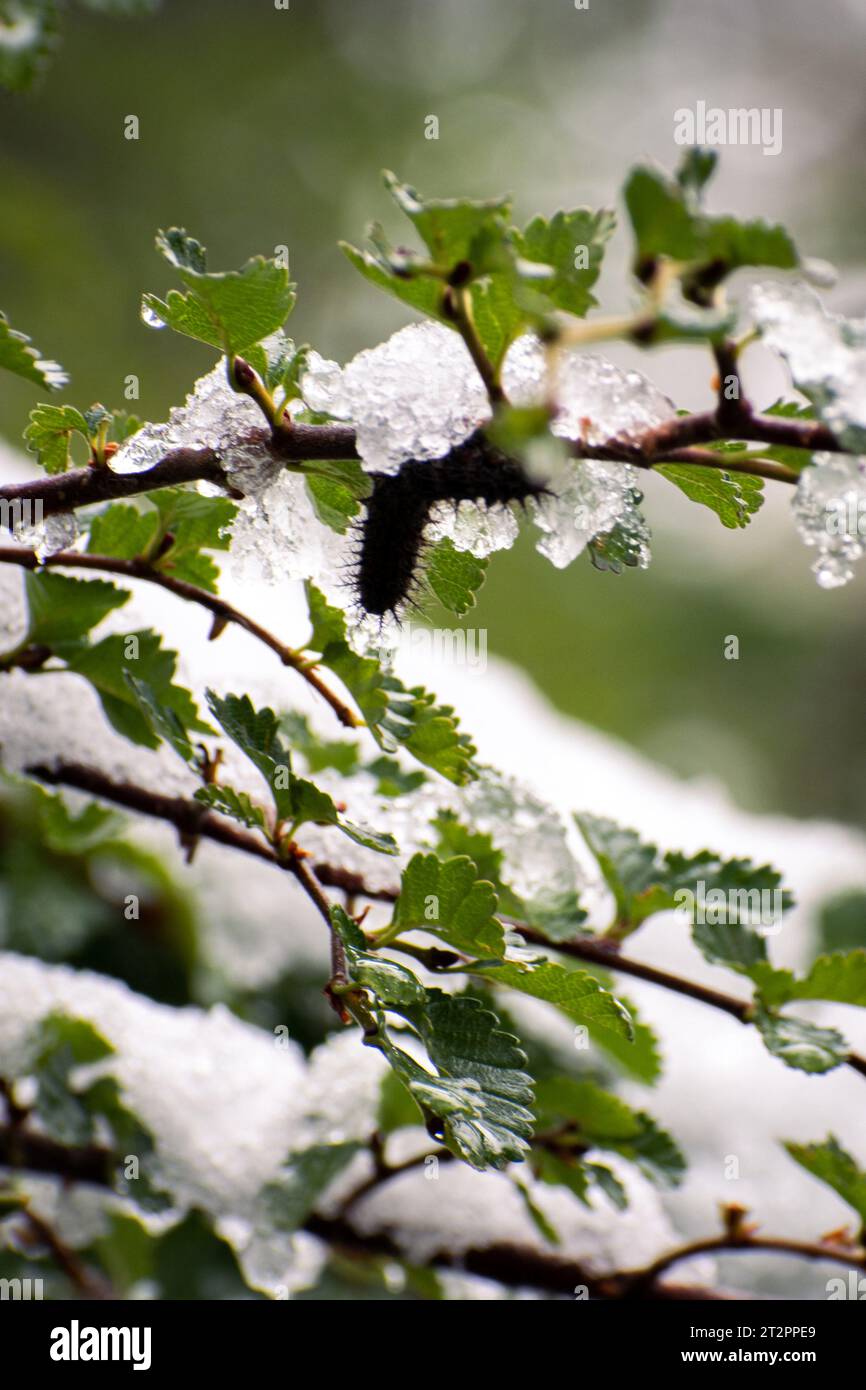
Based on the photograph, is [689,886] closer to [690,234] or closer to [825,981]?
[825,981]

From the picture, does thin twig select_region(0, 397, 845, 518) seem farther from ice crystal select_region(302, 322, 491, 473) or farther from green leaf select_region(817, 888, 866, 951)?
green leaf select_region(817, 888, 866, 951)

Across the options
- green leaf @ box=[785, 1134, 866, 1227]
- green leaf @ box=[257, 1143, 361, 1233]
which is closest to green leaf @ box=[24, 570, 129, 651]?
green leaf @ box=[257, 1143, 361, 1233]

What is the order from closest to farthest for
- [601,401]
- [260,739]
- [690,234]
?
1. [690,234]
2. [601,401]
3. [260,739]

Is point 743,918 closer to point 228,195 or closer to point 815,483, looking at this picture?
point 815,483

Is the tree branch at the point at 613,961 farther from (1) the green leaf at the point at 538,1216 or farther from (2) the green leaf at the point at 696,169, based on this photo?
(2) the green leaf at the point at 696,169

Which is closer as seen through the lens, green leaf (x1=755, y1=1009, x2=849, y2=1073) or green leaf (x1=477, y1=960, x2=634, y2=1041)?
green leaf (x1=477, y1=960, x2=634, y2=1041)

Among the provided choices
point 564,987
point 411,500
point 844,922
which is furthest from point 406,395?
point 844,922

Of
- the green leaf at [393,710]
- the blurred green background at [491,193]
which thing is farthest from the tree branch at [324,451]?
the blurred green background at [491,193]
